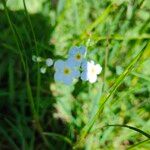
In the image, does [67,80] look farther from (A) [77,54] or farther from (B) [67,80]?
(A) [77,54]

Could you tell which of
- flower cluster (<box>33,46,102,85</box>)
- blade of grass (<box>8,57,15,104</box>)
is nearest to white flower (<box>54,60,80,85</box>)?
flower cluster (<box>33,46,102,85</box>)

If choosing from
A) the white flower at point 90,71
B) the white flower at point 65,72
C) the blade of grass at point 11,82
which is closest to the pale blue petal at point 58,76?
the white flower at point 65,72

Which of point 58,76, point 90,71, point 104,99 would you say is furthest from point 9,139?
point 104,99

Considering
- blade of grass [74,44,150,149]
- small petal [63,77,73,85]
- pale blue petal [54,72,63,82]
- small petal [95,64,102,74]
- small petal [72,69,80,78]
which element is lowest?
blade of grass [74,44,150,149]

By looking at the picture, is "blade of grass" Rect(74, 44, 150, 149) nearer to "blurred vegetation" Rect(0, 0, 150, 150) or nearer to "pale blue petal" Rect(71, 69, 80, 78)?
"blurred vegetation" Rect(0, 0, 150, 150)

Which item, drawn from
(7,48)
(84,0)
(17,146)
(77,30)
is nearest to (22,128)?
(17,146)
